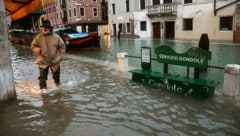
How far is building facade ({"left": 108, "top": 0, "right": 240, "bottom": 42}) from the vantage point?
21.0 m

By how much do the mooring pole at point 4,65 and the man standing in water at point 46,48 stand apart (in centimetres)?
75

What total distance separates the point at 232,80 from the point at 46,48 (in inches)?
175

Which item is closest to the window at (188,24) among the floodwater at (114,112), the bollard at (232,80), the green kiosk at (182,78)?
the green kiosk at (182,78)

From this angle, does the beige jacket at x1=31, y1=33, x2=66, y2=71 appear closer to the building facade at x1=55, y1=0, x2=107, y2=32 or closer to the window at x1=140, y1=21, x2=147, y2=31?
the window at x1=140, y1=21, x2=147, y2=31

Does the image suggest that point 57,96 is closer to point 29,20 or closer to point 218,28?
point 29,20

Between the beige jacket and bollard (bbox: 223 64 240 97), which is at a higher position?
the beige jacket

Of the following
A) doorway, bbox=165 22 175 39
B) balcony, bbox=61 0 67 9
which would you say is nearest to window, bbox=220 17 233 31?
doorway, bbox=165 22 175 39

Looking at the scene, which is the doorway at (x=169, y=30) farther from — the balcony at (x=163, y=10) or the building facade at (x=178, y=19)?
the balcony at (x=163, y=10)

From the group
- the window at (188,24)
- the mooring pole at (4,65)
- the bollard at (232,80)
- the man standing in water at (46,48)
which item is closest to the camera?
the bollard at (232,80)

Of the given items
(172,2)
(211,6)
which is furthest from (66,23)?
(211,6)

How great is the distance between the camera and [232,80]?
5344 mm

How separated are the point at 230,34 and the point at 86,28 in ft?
106

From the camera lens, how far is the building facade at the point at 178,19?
69.1ft

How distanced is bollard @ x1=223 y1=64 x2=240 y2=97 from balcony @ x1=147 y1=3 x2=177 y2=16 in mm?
21020
